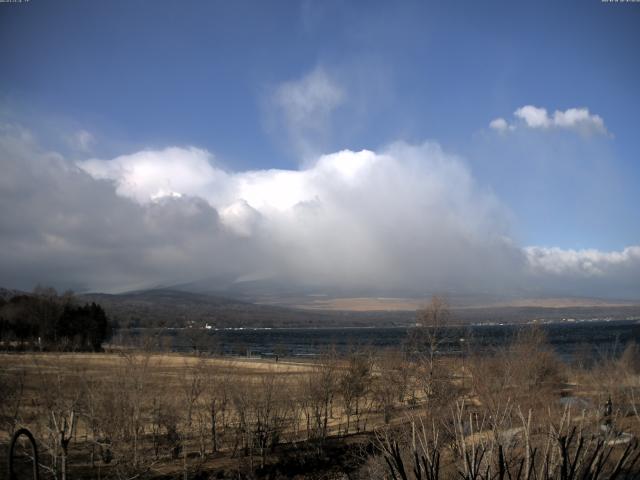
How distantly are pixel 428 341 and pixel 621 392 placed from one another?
48.0 ft

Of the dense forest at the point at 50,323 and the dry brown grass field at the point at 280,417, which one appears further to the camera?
the dense forest at the point at 50,323

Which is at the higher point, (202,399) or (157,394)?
(157,394)

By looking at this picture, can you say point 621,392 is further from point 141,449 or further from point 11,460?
point 11,460

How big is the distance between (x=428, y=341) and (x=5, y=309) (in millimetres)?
114556

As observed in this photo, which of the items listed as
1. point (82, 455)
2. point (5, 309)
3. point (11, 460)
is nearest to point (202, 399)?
point (82, 455)

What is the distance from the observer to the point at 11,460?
25.7 feet

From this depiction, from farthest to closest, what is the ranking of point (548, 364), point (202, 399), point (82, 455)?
point (548, 364), point (202, 399), point (82, 455)

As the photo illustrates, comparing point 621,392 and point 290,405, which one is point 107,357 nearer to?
point 290,405

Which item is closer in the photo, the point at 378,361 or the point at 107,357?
the point at 378,361

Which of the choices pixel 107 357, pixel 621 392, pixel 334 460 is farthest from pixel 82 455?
pixel 107 357

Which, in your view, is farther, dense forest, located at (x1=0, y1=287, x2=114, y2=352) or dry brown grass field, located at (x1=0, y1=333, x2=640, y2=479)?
dense forest, located at (x1=0, y1=287, x2=114, y2=352)

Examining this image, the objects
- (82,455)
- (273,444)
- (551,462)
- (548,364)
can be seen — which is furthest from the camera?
(548,364)

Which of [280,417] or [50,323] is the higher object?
[50,323]

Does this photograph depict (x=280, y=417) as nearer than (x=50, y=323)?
Yes
